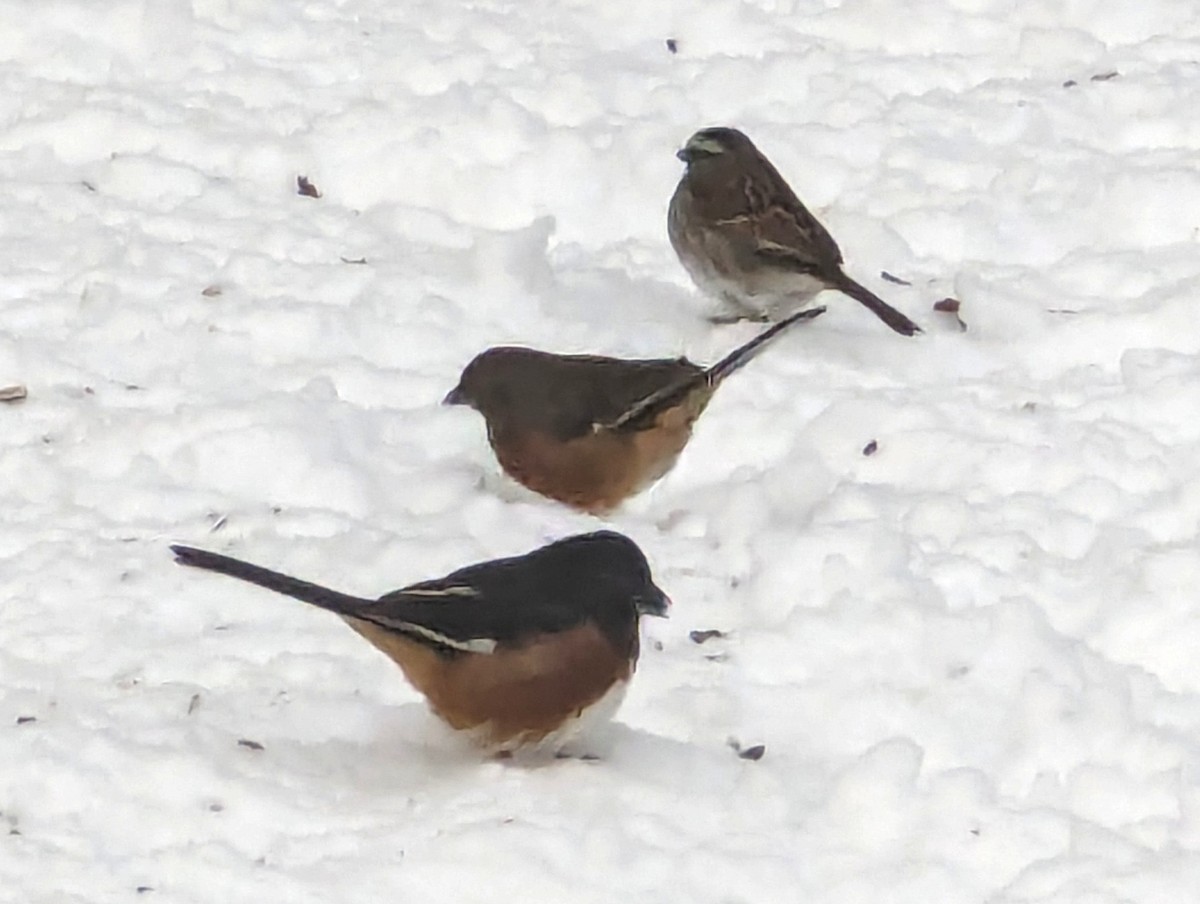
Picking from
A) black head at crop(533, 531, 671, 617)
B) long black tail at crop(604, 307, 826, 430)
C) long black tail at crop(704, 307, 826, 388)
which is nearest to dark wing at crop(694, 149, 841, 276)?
long black tail at crop(704, 307, 826, 388)

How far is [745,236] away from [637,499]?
112 centimetres

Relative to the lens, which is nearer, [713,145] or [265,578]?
[265,578]

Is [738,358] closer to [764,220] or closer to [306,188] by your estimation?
[764,220]

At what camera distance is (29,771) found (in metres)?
3.67

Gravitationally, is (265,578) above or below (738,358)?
above

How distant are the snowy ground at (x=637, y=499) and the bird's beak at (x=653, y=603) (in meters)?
0.22

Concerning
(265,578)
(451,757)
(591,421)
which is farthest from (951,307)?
(265,578)

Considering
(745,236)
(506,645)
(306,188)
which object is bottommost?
(306,188)

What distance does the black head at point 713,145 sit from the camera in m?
6.09

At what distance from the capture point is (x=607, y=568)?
12.8ft

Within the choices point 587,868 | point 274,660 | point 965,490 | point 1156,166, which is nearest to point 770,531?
point 965,490

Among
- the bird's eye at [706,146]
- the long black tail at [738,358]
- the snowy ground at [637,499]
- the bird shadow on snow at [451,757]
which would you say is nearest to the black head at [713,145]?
the bird's eye at [706,146]

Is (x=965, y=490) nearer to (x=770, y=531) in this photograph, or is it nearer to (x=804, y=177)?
(x=770, y=531)

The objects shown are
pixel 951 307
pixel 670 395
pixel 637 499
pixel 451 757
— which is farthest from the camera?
pixel 951 307
